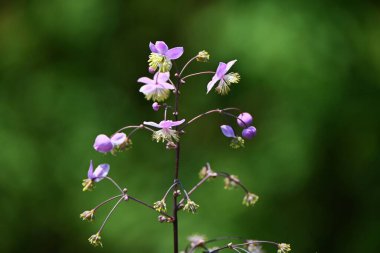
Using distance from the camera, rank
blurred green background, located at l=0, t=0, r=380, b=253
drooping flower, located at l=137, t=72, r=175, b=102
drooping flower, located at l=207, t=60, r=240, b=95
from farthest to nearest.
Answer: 1. blurred green background, located at l=0, t=0, r=380, b=253
2. drooping flower, located at l=207, t=60, r=240, b=95
3. drooping flower, located at l=137, t=72, r=175, b=102

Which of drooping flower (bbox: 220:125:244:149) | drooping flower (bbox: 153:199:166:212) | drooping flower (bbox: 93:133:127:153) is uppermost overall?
drooping flower (bbox: 220:125:244:149)

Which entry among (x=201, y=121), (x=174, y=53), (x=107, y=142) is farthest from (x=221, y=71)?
(x=201, y=121)

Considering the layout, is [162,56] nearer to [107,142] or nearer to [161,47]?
[161,47]

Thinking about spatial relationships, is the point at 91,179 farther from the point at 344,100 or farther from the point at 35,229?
the point at 35,229

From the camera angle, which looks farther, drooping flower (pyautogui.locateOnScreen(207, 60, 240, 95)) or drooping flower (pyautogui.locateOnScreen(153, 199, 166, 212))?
drooping flower (pyautogui.locateOnScreen(207, 60, 240, 95))

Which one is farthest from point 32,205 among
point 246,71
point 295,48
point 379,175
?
point 379,175

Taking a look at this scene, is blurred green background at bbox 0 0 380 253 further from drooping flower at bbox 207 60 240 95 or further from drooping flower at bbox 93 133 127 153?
drooping flower at bbox 93 133 127 153

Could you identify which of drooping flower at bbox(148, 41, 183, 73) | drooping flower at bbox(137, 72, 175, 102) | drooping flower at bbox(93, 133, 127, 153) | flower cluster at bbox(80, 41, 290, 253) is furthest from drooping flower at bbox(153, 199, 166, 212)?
drooping flower at bbox(148, 41, 183, 73)
